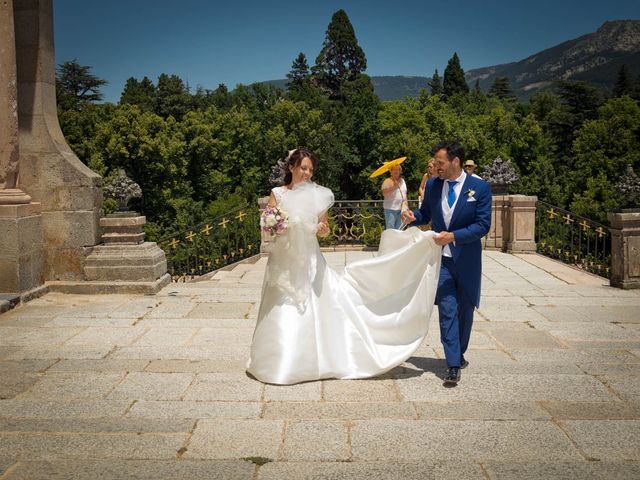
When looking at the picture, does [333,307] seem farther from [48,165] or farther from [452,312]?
[48,165]

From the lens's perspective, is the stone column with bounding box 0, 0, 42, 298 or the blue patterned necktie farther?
the stone column with bounding box 0, 0, 42, 298

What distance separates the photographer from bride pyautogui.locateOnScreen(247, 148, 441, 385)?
538cm

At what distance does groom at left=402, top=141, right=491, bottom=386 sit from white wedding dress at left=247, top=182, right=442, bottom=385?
0.14 meters

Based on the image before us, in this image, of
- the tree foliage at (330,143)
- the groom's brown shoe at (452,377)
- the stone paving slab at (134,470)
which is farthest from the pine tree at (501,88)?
the stone paving slab at (134,470)

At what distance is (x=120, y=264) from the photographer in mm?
9742

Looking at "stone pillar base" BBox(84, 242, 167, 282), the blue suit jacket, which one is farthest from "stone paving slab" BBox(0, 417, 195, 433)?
"stone pillar base" BBox(84, 242, 167, 282)

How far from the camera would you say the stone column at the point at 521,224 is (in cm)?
1486

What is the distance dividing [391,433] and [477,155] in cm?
5417

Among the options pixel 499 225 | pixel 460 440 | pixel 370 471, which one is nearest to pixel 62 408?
pixel 370 471

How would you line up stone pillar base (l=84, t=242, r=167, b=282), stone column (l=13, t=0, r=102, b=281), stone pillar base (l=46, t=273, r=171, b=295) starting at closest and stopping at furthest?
stone column (l=13, t=0, r=102, b=281) → stone pillar base (l=46, t=273, r=171, b=295) → stone pillar base (l=84, t=242, r=167, b=282)

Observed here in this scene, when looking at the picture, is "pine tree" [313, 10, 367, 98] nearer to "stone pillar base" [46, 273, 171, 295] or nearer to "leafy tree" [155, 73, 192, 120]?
"leafy tree" [155, 73, 192, 120]

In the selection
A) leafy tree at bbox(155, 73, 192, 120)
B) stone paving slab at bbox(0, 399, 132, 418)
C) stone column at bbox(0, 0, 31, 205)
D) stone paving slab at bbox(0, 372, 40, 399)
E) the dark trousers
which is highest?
leafy tree at bbox(155, 73, 192, 120)

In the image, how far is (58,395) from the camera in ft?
16.5

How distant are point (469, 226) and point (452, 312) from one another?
0.71 metres
